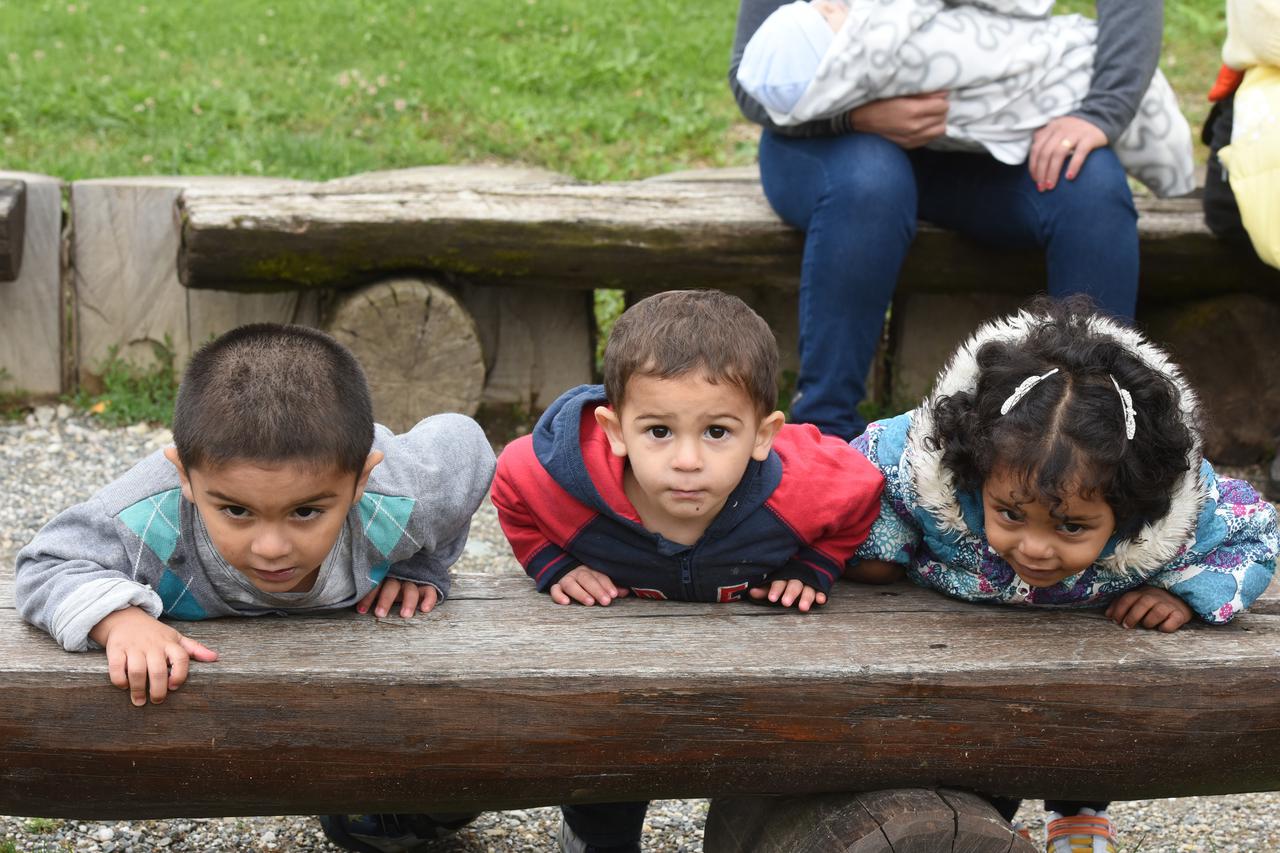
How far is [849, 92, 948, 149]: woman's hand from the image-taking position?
4.07 metres

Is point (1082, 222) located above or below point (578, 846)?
above

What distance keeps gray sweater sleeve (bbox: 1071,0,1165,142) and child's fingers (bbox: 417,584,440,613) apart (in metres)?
2.54

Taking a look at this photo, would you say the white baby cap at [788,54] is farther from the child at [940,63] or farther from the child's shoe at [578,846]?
the child's shoe at [578,846]

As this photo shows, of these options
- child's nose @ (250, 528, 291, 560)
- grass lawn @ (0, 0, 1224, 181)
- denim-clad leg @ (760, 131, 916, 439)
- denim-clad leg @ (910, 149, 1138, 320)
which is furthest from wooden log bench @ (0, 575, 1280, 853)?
grass lawn @ (0, 0, 1224, 181)

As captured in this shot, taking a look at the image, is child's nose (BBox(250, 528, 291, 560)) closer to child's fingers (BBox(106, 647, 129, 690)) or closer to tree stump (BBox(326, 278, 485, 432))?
child's fingers (BBox(106, 647, 129, 690))

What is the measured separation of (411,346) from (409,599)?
2462mm

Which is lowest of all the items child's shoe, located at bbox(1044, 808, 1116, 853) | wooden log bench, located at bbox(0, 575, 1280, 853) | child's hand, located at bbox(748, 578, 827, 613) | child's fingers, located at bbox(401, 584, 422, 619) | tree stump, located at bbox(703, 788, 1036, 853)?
child's shoe, located at bbox(1044, 808, 1116, 853)

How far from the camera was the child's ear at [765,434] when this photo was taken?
2.50 meters

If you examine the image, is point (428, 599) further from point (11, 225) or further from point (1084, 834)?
point (11, 225)

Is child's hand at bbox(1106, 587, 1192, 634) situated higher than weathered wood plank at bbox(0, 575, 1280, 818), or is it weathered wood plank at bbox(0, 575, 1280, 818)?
child's hand at bbox(1106, 587, 1192, 634)

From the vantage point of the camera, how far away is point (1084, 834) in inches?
117

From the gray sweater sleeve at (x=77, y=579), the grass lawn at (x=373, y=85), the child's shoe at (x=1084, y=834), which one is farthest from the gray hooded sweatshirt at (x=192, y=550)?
the grass lawn at (x=373, y=85)

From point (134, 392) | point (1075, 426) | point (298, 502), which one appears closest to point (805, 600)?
point (1075, 426)

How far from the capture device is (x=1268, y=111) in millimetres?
4184
